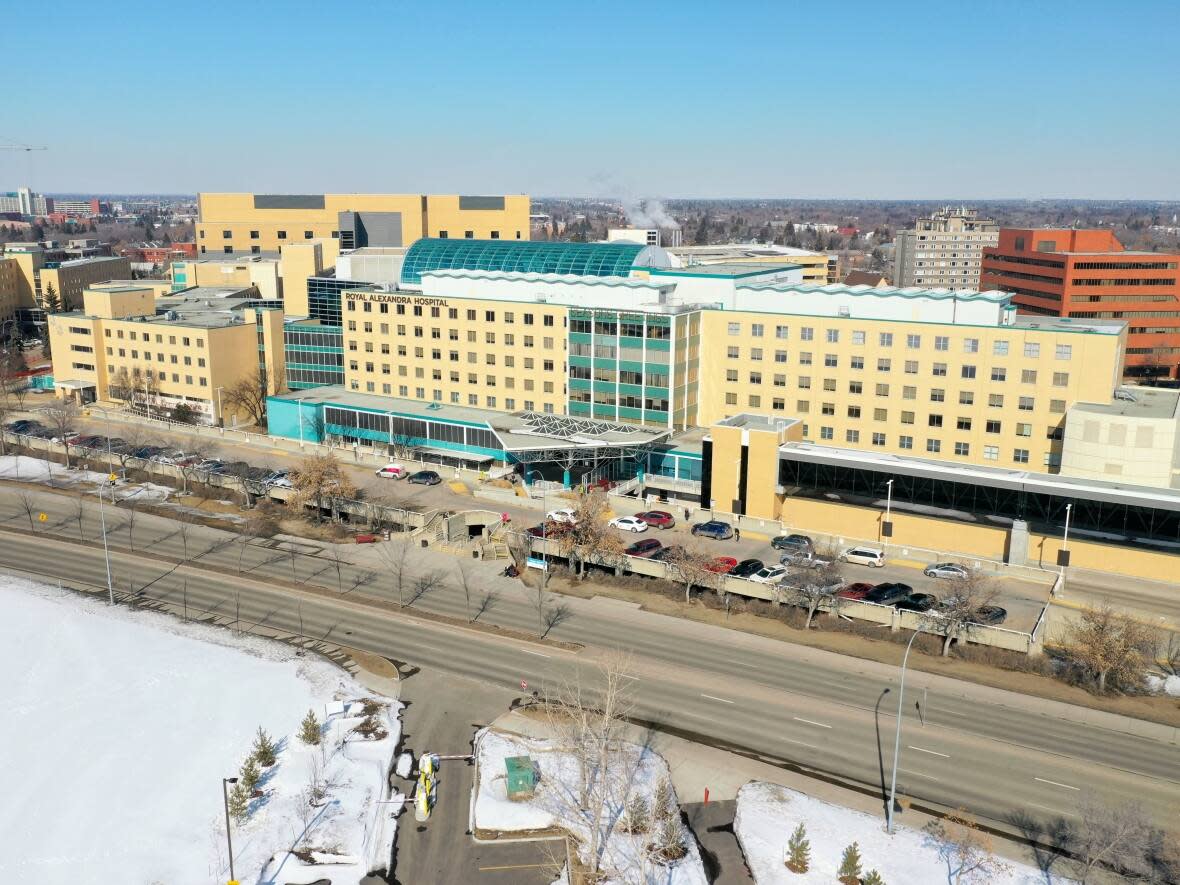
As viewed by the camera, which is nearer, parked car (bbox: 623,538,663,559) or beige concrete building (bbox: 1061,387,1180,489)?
parked car (bbox: 623,538,663,559)

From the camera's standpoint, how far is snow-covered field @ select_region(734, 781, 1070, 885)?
37.4m

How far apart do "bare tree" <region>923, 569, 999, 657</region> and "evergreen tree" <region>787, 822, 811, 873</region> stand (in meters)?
20.3

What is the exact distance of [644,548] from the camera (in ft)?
221

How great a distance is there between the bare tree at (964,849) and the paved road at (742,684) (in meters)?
1.60

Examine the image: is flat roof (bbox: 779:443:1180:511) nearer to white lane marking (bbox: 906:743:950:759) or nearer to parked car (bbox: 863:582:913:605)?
parked car (bbox: 863:582:913:605)

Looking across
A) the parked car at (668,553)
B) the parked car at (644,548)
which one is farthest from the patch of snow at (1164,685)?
the parked car at (644,548)

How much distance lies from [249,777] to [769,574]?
109 feet

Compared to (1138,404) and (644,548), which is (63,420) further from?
(1138,404)

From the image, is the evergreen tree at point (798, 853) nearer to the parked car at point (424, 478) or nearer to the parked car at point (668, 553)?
the parked car at point (668, 553)

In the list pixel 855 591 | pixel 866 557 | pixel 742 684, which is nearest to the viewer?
pixel 742 684

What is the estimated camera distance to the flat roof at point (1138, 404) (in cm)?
7044

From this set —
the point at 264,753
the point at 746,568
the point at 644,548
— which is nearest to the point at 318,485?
the point at 644,548

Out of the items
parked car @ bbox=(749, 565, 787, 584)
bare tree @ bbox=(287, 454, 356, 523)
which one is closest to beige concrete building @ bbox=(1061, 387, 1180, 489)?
parked car @ bbox=(749, 565, 787, 584)

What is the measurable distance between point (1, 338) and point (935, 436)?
14194cm
